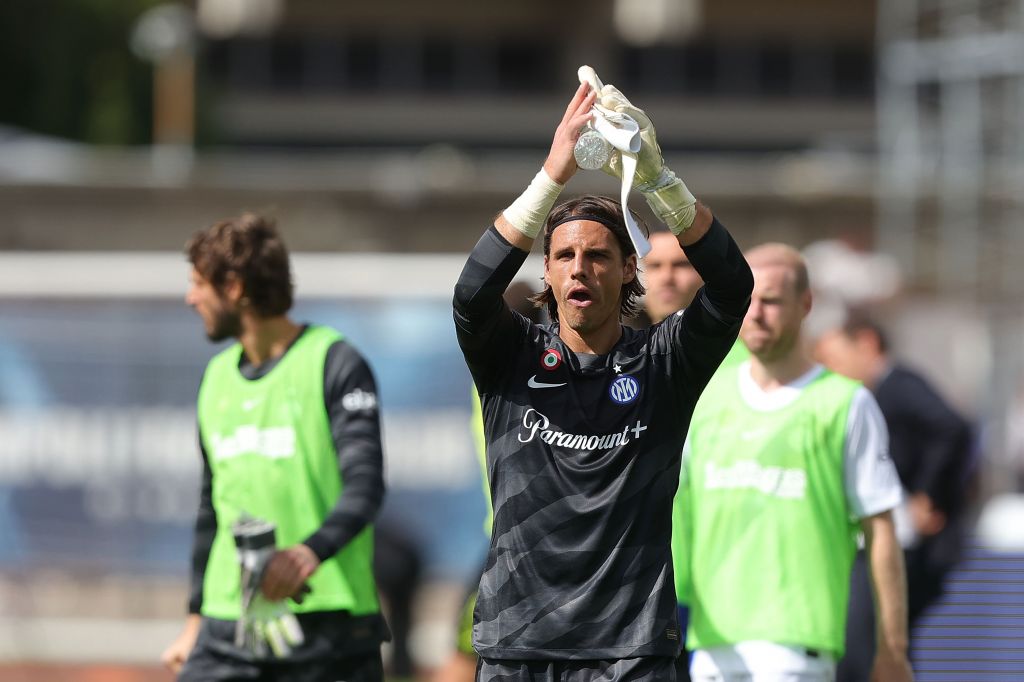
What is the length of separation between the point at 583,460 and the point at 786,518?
1273mm

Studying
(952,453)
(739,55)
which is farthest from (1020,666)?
(739,55)

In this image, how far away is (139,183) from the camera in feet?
52.4

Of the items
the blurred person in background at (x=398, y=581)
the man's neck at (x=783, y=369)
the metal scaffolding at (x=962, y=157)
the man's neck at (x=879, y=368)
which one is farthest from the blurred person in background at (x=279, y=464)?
the metal scaffolding at (x=962, y=157)

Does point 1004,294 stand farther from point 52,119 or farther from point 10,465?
point 52,119

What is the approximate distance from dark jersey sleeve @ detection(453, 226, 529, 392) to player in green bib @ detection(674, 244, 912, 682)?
1.34 meters

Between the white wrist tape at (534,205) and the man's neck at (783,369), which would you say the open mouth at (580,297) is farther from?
the man's neck at (783,369)

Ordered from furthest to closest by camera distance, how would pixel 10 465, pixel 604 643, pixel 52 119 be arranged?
pixel 52 119, pixel 10 465, pixel 604 643

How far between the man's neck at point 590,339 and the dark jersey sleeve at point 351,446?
1.27 meters

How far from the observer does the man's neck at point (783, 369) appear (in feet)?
17.8

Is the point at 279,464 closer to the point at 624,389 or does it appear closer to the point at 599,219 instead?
the point at 624,389

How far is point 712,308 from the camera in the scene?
4176 millimetres

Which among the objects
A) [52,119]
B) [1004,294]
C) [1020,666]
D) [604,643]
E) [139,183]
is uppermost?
[52,119]

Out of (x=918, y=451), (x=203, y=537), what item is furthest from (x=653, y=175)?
(x=918, y=451)

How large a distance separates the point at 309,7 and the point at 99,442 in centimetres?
4086
